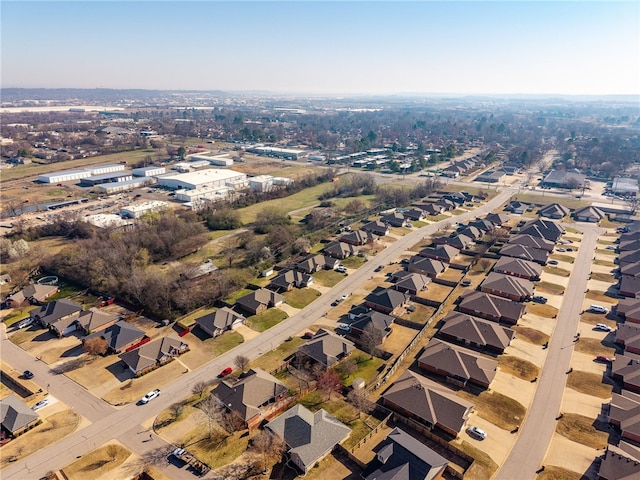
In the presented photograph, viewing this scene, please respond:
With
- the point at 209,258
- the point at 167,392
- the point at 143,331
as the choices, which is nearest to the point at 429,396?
the point at 167,392

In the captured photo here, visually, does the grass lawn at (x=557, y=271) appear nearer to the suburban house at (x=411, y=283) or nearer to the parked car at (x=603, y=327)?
the parked car at (x=603, y=327)

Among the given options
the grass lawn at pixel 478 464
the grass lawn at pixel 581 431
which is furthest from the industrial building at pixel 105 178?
the grass lawn at pixel 581 431

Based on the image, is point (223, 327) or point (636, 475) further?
point (223, 327)

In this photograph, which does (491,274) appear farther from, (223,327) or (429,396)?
(223,327)

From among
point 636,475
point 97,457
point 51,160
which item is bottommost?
point 97,457

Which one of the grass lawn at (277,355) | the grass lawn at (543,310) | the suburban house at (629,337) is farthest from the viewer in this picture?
the grass lawn at (543,310)

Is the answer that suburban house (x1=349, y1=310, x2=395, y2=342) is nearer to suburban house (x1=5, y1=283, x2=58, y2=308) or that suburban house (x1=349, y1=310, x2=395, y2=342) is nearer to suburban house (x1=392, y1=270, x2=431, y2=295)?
suburban house (x1=392, y1=270, x2=431, y2=295)
